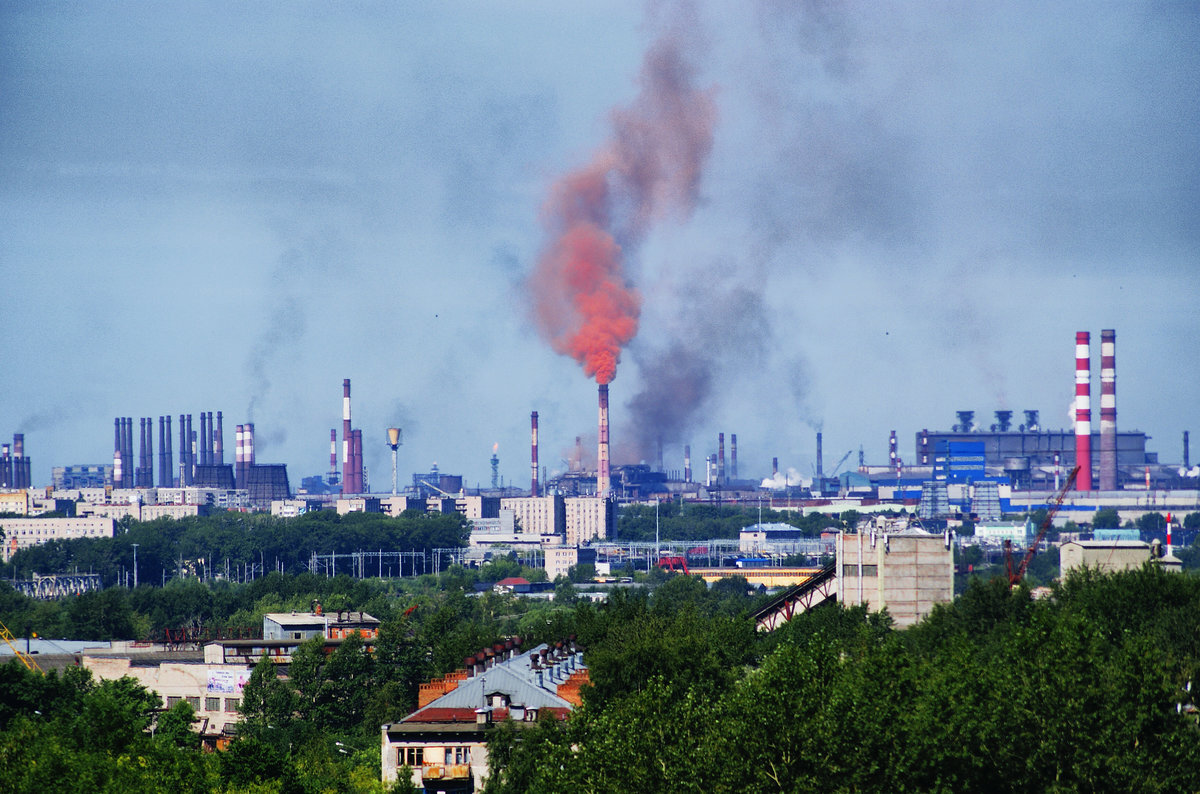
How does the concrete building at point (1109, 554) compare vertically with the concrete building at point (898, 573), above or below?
below

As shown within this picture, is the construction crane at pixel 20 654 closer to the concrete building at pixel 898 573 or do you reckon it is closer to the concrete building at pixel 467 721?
the concrete building at pixel 467 721

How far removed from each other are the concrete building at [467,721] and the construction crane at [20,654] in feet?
75.7

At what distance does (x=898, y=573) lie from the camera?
72062 mm

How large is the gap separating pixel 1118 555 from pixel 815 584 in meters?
23.0

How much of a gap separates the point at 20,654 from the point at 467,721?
40.9 metres

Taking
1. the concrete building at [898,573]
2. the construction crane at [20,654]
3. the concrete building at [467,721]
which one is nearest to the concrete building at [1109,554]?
the concrete building at [898,573]

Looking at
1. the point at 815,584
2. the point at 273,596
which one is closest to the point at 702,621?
the point at 815,584

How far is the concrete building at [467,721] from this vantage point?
47.7 metres

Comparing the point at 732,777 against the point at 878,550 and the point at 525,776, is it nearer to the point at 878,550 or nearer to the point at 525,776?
the point at 525,776

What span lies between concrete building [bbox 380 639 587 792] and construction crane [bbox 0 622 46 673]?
23067 millimetres

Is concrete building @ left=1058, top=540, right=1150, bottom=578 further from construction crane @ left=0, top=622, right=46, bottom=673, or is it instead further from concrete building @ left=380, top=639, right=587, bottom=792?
construction crane @ left=0, top=622, right=46, bottom=673

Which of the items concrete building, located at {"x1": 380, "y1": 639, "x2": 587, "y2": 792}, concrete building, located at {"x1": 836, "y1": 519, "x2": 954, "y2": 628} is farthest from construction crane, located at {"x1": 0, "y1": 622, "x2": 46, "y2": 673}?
concrete building, located at {"x1": 836, "y1": 519, "x2": 954, "y2": 628}

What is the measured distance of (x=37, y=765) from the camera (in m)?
38.4

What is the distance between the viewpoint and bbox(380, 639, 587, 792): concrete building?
47656 mm
